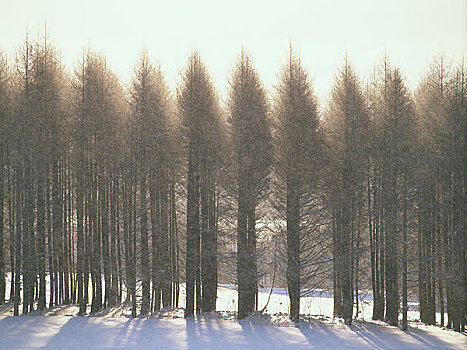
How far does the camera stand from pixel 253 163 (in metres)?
13.0

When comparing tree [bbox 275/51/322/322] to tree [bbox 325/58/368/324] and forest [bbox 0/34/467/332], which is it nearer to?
forest [bbox 0/34/467/332]

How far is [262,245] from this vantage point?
13406mm

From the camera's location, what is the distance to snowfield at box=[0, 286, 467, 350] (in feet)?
32.7

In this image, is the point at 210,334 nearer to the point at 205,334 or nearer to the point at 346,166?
the point at 205,334

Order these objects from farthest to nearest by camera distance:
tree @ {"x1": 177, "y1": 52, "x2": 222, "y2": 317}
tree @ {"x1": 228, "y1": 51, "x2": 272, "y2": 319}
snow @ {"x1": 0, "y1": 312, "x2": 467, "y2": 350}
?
1. tree @ {"x1": 177, "y1": 52, "x2": 222, "y2": 317}
2. tree @ {"x1": 228, "y1": 51, "x2": 272, "y2": 319}
3. snow @ {"x1": 0, "y1": 312, "x2": 467, "y2": 350}

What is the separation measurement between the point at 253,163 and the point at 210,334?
15.8ft

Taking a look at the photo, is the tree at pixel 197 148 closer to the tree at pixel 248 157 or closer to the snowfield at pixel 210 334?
the tree at pixel 248 157

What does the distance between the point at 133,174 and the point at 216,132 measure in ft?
9.53

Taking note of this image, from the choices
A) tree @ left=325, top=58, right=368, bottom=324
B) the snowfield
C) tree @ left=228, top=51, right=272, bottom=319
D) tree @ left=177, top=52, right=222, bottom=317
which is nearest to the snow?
the snowfield

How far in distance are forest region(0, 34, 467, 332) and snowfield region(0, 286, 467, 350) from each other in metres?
0.70

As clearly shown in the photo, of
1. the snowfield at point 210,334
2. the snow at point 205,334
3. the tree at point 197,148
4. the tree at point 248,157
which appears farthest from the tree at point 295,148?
the tree at point 197,148

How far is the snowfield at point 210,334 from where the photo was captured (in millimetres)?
9953

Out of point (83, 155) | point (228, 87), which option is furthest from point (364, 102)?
point (83, 155)

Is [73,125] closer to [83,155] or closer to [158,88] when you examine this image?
[83,155]
